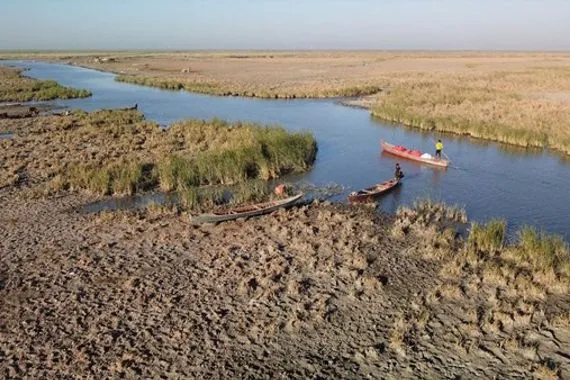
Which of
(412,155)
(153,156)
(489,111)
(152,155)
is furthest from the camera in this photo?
(489,111)

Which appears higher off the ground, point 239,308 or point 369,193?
point 369,193

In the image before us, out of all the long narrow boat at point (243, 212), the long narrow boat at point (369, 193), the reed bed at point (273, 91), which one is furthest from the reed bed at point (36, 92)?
the long narrow boat at point (369, 193)

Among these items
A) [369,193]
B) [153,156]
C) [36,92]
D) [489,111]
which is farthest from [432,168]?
[36,92]

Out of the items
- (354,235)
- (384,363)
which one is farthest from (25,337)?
(354,235)

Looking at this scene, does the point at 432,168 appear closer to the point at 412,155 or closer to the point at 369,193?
the point at 412,155

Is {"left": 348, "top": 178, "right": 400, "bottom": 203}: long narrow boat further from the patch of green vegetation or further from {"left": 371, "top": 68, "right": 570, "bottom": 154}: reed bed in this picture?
{"left": 371, "top": 68, "right": 570, "bottom": 154}: reed bed

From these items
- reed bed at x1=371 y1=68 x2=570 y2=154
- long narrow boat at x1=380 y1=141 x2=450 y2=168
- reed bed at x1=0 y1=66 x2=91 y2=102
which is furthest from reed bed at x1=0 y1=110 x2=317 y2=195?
reed bed at x1=0 y1=66 x2=91 y2=102
